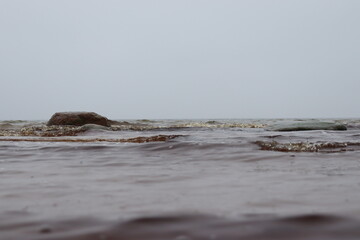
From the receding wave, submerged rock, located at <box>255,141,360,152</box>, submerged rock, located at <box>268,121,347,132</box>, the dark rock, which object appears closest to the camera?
the receding wave

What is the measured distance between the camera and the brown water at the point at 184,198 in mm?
1735

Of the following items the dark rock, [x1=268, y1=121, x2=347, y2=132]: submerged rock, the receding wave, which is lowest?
the receding wave

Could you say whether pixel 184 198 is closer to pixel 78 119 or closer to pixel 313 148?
pixel 313 148

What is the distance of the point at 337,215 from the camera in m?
1.92

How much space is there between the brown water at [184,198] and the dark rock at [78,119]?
39.1 feet

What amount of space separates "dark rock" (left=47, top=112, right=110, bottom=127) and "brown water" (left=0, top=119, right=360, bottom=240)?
11904mm

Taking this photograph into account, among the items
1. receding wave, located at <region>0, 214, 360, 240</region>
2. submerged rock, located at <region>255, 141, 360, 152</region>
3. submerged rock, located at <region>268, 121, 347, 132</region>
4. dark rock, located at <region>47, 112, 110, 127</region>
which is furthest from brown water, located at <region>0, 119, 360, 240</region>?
dark rock, located at <region>47, 112, 110, 127</region>

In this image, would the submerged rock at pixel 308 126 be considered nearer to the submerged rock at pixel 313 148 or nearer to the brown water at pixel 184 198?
the submerged rock at pixel 313 148

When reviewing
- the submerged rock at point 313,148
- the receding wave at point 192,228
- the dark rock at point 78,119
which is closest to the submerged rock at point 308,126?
the submerged rock at point 313,148

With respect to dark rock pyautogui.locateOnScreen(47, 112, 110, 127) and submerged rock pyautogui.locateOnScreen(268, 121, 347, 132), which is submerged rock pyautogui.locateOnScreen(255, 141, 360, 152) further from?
dark rock pyautogui.locateOnScreen(47, 112, 110, 127)

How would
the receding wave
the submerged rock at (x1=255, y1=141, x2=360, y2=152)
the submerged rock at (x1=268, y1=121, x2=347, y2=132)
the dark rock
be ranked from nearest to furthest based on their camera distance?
the receding wave, the submerged rock at (x1=255, y1=141, x2=360, y2=152), the submerged rock at (x1=268, y1=121, x2=347, y2=132), the dark rock

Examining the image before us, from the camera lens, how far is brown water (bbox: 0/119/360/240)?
5.69 feet

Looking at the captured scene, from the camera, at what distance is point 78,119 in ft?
53.4

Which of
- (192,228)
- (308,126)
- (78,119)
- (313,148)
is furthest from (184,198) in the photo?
(78,119)
